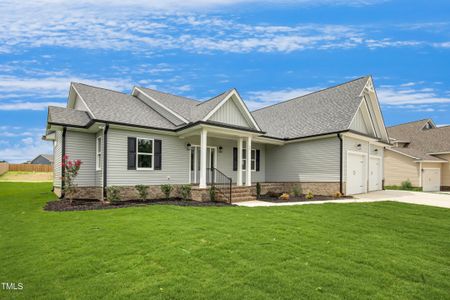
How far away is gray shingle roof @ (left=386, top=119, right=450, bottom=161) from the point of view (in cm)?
2748

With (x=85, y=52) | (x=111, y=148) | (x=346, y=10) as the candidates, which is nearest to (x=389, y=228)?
(x=346, y=10)

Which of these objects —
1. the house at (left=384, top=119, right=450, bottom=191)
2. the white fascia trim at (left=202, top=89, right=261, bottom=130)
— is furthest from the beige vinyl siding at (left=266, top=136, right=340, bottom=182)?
the house at (left=384, top=119, right=450, bottom=191)

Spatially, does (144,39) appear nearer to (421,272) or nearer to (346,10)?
(346,10)

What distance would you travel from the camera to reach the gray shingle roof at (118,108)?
13.3m

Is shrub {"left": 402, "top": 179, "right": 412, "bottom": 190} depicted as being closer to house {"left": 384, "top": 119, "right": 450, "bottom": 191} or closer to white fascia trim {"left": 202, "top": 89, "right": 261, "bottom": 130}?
house {"left": 384, "top": 119, "right": 450, "bottom": 191}

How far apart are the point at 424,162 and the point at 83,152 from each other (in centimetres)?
2927

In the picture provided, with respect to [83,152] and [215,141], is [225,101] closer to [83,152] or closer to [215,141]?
[215,141]

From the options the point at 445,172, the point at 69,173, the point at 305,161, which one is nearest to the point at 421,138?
the point at 445,172

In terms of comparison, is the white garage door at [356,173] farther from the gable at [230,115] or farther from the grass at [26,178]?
the grass at [26,178]

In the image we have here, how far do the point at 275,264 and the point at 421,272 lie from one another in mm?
2497

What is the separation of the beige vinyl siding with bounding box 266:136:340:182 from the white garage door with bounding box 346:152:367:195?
108 centimetres

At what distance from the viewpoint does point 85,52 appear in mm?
13938

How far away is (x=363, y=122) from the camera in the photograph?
1838 centimetres

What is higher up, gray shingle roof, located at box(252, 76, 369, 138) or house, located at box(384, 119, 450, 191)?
gray shingle roof, located at box(252, 76, 369, 138)
